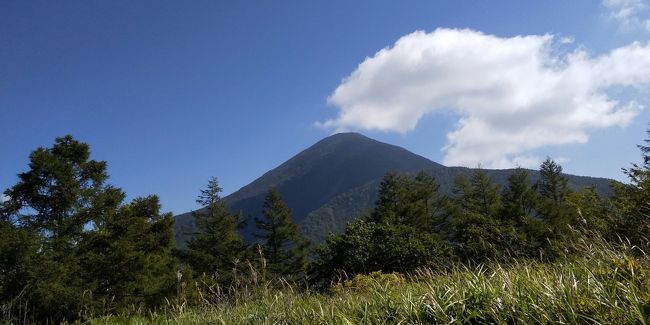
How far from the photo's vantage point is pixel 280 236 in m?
44.9

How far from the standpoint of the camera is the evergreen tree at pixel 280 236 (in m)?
44.5

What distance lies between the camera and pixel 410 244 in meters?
27.8

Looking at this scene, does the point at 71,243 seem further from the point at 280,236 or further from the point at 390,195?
the point at 390,195

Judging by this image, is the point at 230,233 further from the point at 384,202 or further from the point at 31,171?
the point at 31,171

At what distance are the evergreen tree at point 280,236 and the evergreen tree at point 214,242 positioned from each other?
3026 mm

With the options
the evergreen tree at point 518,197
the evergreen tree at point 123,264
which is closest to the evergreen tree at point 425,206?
the evergreen tree at point 518,197

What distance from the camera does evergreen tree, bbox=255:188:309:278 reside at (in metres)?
44.5

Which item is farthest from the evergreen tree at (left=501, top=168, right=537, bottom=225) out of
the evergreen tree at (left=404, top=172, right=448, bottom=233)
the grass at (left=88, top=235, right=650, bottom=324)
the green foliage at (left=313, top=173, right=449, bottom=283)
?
the grass at (left=88, top=235, right=650, bottom=324)

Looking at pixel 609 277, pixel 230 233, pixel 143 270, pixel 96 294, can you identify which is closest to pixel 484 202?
pixel 230 233

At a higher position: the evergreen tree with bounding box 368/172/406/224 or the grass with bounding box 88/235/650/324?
the evergreen tree with bounding box 368/172/406/224

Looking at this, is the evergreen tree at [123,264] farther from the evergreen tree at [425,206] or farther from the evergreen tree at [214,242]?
the evergreen tree at [425,206]

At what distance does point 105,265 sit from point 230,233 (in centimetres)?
1625

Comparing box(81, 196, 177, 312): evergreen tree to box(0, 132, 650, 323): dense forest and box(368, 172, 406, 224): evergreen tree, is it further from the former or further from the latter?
box(368, 172, 406, 224): evergreen tree

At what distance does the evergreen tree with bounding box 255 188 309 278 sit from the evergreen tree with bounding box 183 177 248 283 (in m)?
3.03
